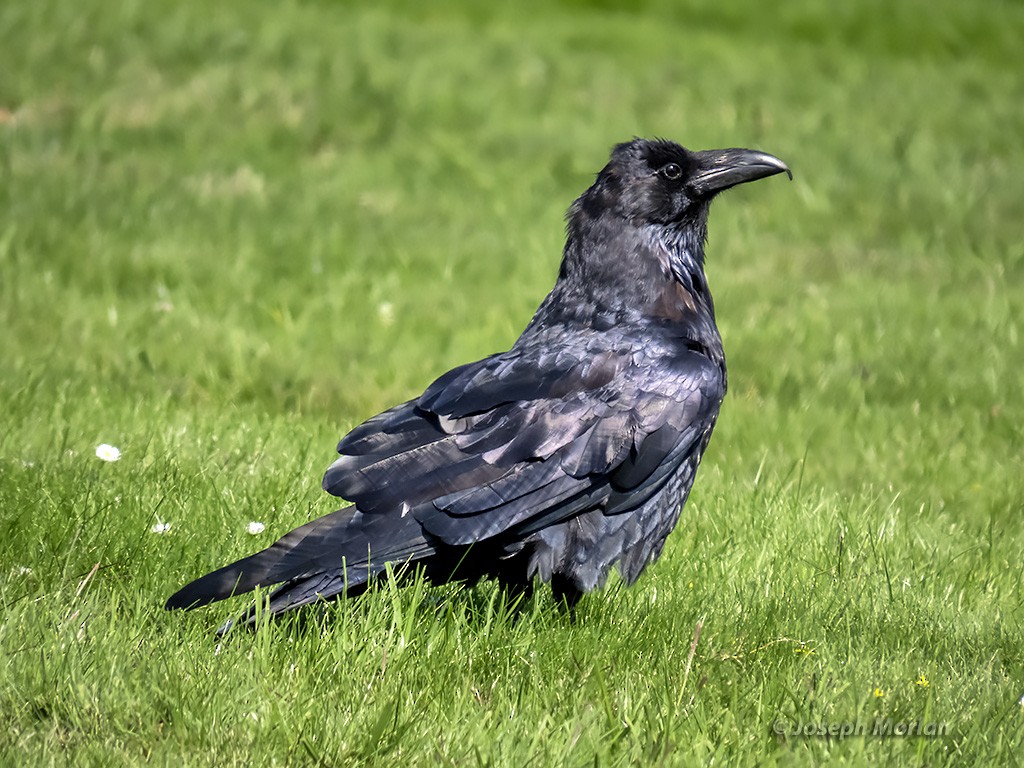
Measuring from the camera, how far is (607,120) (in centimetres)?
1169

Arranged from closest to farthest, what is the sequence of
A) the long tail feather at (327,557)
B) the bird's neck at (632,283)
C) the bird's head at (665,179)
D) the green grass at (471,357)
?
the green grass at (471,357) → the long tail feather at (327,557) → the bird's neck at (632,283) → the bird's head at (665,179)

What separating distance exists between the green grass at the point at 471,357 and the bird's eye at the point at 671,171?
1.23 m

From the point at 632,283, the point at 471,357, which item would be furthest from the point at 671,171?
the point at 471,357

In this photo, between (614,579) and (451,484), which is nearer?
(451,484)

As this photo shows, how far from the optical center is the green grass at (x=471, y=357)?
3.14m

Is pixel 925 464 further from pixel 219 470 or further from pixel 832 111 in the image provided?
pixel 832 111

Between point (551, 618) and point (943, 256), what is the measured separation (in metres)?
6.66

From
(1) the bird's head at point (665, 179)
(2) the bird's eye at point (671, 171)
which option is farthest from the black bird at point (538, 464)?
(2) the bird's eye at point (671, 171)

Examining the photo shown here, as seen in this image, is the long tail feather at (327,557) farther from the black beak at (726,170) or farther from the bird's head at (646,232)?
the black beak at (726,170)

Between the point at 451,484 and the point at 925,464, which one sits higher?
the point at 451,484

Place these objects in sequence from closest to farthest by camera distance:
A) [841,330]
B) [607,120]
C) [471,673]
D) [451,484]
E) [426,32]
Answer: [471,673] < [451,484] < [841,330] < [607,120] < [426,32]

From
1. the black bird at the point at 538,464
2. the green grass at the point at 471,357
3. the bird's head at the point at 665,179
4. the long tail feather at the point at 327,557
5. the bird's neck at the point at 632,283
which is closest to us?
the green grass at the point at 471,357

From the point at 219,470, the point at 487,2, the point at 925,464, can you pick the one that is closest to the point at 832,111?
the point at 487,2

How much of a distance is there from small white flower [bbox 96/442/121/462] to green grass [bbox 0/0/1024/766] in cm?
5
